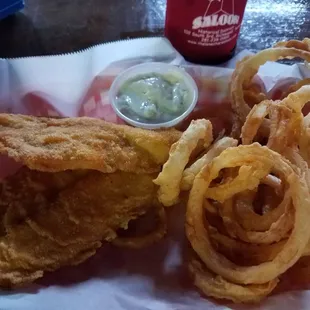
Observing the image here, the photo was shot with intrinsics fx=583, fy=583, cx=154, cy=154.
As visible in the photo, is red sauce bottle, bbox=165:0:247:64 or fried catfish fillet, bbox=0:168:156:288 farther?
red sauce bottle, bbox=165:0:247:64

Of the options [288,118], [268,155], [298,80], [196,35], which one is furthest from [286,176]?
[196,35]

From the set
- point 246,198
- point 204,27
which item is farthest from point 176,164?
point 204,27

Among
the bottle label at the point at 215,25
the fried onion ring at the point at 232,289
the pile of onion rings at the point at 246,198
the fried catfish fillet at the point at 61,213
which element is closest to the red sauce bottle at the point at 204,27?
the bottle label at the point at 215,25

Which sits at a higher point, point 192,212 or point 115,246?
point 192,212

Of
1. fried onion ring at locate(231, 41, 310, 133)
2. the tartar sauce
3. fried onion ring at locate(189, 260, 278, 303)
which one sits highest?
fried onion ring at locate(231, 41, 310, 133)

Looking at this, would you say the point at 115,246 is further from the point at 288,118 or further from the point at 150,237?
the point at 288,118

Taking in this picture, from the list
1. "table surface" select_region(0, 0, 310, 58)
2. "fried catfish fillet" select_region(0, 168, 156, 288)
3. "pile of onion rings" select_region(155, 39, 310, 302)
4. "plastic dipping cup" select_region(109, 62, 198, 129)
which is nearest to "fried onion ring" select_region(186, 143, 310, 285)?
"pile of onion rings" select_region(155, 39, 310, 302)

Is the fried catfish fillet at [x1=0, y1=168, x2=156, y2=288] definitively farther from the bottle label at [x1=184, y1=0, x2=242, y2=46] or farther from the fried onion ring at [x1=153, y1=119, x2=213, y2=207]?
the bottle label at [x1=184, y1=0, x2=242, y2=46]
